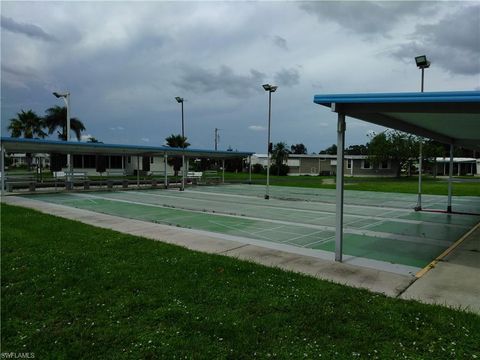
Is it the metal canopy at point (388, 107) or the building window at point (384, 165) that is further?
the building window at point (384, 165)

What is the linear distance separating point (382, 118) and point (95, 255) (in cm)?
578

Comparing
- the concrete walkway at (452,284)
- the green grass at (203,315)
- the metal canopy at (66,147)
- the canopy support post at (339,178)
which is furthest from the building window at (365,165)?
the green grass at (203,315)

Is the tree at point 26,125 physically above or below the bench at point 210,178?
above

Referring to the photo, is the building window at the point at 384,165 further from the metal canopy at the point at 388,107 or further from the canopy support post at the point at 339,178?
the canopy support post at the point at 339,178

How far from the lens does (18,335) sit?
11.6ft

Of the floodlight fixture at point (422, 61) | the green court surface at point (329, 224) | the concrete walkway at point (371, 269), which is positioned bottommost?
the green court surface at point (329, 224)

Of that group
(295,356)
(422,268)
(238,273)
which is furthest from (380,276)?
(295,356)

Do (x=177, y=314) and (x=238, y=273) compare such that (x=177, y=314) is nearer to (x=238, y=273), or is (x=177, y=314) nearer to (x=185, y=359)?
(x=185, y=359)

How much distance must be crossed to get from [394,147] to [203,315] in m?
44.7

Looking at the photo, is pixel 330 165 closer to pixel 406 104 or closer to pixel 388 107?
pixel 388 107

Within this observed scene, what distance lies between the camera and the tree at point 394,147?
43844mm

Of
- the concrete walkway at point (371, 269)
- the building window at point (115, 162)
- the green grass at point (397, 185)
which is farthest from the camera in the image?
the building window at point (115, 162)

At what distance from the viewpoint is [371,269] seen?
19.2ft

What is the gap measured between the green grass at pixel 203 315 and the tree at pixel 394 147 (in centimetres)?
4265
